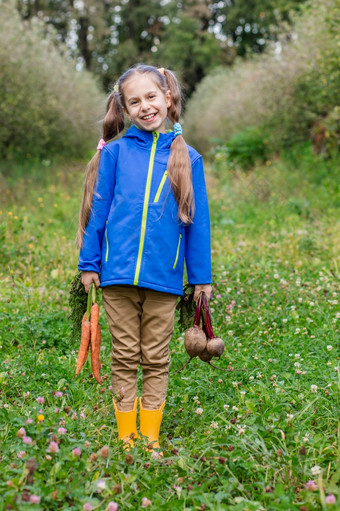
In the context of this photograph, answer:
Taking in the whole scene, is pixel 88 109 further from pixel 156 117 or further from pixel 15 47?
pixel 156 117

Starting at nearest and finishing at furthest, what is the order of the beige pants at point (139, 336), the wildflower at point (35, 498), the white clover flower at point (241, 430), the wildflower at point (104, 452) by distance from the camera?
the wildflower at point (35, 498), the wildflower at point (104, 452), the white clover flower at point (241, 430), the beige pants at point (139, 336)

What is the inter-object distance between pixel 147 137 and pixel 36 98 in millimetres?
11371

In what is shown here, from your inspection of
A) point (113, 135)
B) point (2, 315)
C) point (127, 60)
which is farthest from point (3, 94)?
point (127, 60)

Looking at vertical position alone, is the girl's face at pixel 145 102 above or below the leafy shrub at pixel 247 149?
below

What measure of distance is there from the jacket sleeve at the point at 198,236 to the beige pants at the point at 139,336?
0.21 m

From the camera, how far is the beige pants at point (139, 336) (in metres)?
2.91

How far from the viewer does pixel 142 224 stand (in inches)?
110

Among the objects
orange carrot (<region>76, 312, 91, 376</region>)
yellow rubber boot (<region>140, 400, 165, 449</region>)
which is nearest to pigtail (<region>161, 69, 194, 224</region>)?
orange carrot (<region>76, 312, 91, 376</region>)

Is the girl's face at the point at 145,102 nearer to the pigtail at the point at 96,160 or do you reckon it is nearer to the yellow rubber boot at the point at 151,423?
the pigtail at the point at 96,160

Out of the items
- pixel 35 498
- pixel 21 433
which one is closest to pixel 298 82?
pixel 21 433

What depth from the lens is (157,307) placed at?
291cm

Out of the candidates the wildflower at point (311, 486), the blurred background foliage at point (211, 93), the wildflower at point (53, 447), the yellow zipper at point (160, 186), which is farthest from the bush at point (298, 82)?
the wildflower at point (53, 447)

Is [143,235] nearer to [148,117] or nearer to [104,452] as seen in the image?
[148,117]

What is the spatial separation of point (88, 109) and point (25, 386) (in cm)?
1693
